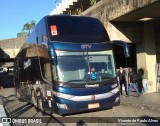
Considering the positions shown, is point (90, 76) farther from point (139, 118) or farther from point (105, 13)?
point (105, 13)

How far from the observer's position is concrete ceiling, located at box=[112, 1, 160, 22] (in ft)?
49.8

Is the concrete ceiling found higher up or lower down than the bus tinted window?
higher up

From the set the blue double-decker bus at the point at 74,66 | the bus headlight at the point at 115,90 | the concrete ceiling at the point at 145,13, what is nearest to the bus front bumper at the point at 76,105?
the blue double-decker bus at the point at 74,66

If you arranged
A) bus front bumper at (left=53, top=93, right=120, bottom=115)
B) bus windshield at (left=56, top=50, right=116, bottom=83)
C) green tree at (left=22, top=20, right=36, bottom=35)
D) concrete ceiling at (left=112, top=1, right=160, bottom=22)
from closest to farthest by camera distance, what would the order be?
1. bus front bumper at (left=53, top=93, right=120, bottom=115)
2. bus windshield at (left=56, top=50, right=116, bottom=83)
3. concrete ceiling at (left=112, top=1, right=160, bottom=22)
4. green tree at (left=22, top=20, right=36, bottom=35)

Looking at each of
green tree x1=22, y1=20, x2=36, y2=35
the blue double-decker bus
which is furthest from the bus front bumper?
green tree x1=22, y1=20, x2=36, y2=35

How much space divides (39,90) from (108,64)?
9.84 feet

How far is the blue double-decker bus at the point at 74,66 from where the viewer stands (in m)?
11.0

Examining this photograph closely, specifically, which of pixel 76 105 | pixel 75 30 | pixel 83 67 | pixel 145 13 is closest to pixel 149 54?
pixel 145 13

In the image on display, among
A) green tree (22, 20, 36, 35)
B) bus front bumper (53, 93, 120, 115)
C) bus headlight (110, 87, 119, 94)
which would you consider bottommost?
bus front bumper (53, 93, 120, 115)

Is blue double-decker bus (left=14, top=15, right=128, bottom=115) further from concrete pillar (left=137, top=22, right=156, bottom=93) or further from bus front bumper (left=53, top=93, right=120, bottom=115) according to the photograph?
concrete pillar (left=137, top=22, right=156, bottom=93)

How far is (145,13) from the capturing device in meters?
16.6

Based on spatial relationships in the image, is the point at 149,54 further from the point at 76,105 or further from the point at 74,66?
the point at 76,105

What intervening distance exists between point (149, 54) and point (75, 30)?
30.0 ft

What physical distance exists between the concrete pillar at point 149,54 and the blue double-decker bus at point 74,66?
7707mm
